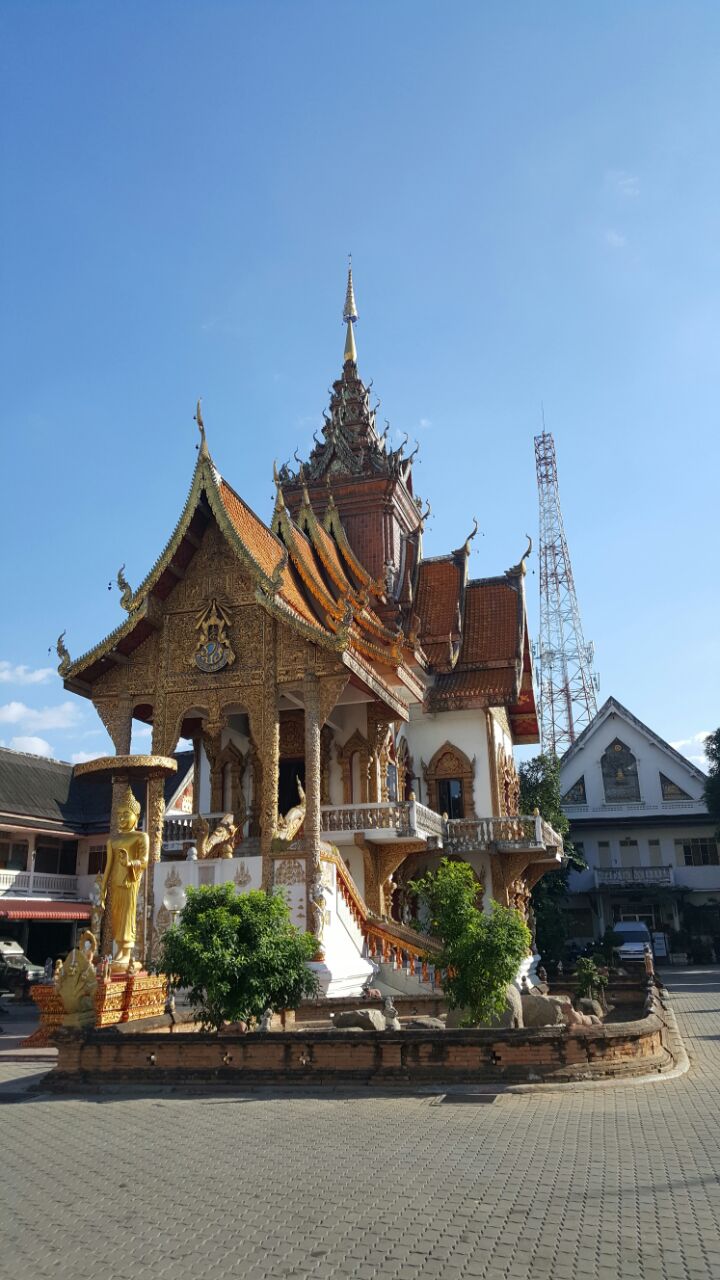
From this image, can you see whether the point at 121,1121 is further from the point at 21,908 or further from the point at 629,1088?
the point at 21,908

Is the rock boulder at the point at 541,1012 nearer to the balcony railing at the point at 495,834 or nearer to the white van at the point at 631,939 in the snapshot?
the balcony railing at the point at 495,834

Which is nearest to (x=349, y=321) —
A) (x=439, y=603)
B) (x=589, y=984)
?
(x=439, y=603)

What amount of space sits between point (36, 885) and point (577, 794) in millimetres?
22761

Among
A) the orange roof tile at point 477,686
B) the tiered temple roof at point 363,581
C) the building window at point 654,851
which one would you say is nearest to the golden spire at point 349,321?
the tiered temple roof at point 363,581

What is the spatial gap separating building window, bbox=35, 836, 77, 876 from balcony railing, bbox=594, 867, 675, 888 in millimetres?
19642

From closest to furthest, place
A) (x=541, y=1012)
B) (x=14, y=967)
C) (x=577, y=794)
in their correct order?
(x=541, y=1012) → (x=14, y=967) → (x=577, y=794)

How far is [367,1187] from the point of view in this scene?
5.69 metres

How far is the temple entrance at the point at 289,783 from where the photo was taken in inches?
802

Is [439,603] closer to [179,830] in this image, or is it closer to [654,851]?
[179,830]

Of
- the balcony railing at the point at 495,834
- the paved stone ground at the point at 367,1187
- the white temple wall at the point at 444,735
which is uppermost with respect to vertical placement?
the white temple wall at the point at 444,735

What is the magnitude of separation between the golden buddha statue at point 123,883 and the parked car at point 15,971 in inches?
434

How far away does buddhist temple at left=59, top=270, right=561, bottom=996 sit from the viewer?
15.7 meters

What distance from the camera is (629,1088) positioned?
8750 millimetres

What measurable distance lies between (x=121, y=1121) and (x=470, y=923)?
4156mm
